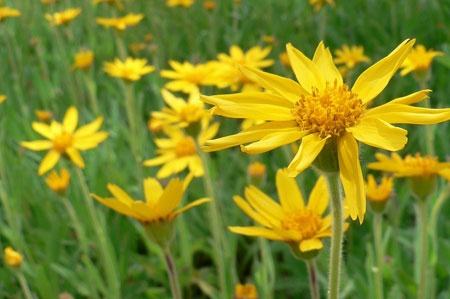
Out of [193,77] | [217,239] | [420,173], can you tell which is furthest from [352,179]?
[193,77]

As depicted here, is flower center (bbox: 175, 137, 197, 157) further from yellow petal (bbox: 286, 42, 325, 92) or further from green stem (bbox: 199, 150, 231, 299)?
yellow petal (bbox: 286, 42, 325, 92)

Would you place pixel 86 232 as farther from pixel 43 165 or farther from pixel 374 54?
pixel 374 54

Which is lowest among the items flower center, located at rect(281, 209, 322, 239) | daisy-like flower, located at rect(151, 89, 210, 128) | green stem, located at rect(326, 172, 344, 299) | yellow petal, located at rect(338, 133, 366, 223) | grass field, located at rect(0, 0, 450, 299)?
grass field, located at rect(0, 0, 450, 299)

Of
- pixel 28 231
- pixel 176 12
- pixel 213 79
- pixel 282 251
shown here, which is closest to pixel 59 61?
pixel 176 12

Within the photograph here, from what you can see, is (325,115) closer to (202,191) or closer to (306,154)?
(306,154)

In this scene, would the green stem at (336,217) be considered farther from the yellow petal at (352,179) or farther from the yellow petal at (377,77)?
the yellow petal at (377,77)

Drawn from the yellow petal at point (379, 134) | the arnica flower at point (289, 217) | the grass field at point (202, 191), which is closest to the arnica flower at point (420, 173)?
the grass field at point (202, 191)

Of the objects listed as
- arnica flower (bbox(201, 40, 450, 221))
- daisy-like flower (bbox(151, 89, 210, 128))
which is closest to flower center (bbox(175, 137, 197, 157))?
daisy-like flower (bbox(151, 89, 210, 128))

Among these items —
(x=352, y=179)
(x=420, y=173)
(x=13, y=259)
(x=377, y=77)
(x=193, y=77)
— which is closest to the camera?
(x=352, y=179)
